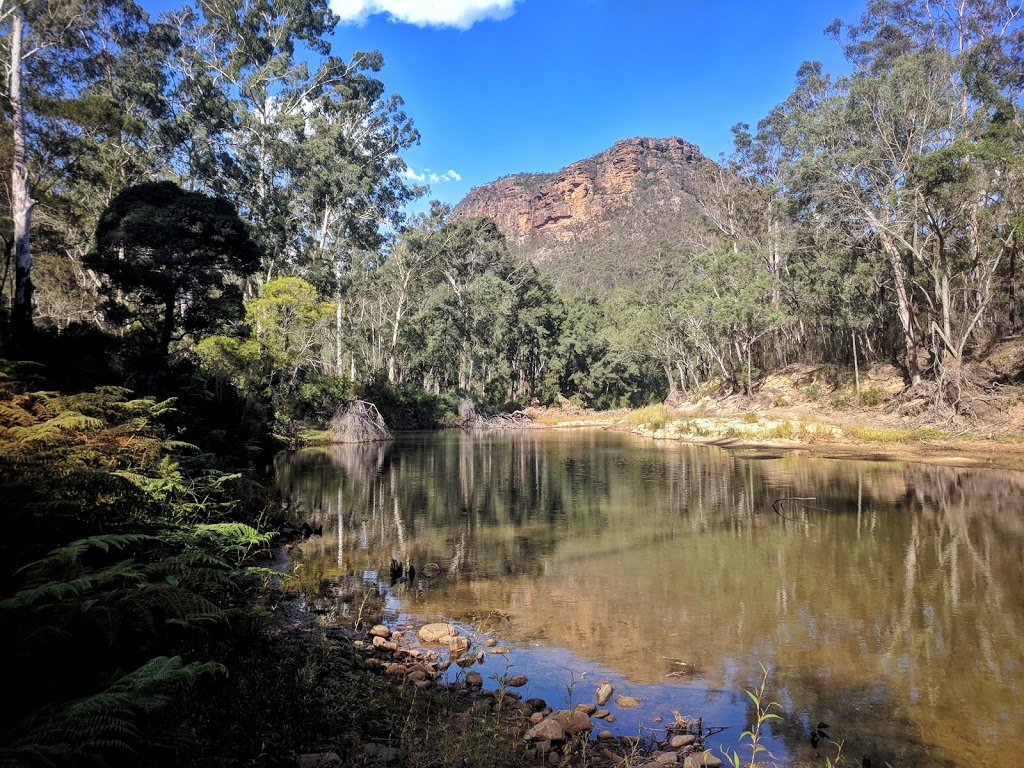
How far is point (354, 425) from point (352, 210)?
14.7 m

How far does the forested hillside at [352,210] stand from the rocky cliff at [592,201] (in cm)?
7237

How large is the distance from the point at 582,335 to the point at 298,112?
36313mm

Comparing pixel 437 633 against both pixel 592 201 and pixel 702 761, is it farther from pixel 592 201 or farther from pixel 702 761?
pixel 592 201

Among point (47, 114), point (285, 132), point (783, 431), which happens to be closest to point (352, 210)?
point (285, 132)

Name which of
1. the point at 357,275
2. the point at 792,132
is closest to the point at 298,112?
the point at 357,275

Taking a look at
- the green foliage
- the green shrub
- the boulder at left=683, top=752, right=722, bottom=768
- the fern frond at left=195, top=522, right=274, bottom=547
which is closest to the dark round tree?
the fern frond at left=195, top=522, right=274, bottom=547

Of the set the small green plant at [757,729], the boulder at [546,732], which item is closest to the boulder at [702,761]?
the small green plant at [757,729]

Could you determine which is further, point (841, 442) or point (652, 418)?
point (652, 418)

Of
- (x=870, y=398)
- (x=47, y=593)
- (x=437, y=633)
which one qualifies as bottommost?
(x=437, y=633)

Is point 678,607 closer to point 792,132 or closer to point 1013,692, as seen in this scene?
point 1013,692

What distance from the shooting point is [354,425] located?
31.5m

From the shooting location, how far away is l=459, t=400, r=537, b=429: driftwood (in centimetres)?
4945

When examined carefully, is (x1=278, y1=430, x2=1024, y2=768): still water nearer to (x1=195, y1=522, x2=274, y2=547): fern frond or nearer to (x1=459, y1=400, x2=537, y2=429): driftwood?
(x1=195, y1=522, x2=274, y2=547): fern frond

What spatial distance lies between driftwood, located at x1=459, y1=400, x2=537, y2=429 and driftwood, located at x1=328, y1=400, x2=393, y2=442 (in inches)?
657
